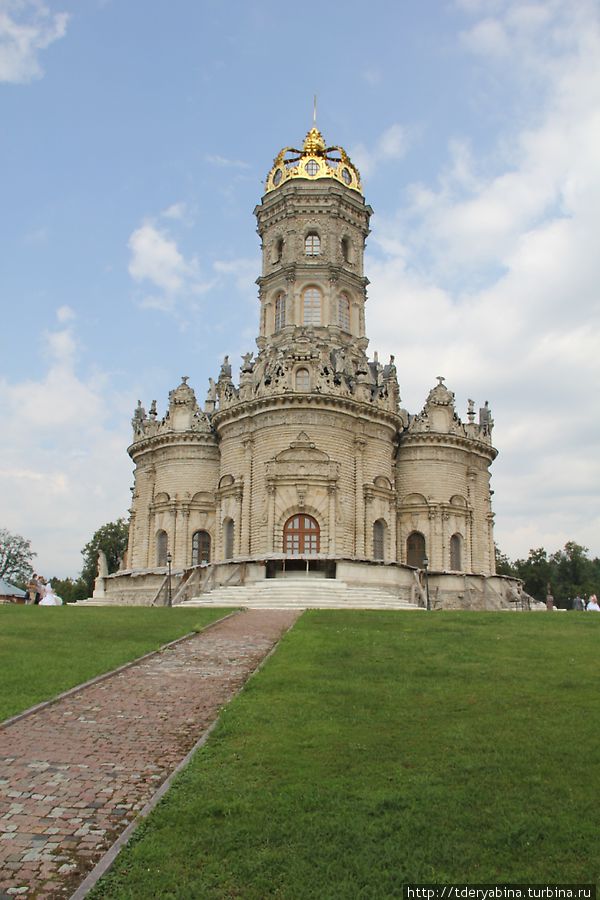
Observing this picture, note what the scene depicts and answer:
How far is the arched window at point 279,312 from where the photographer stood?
53500 mm

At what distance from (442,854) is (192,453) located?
45.2 m

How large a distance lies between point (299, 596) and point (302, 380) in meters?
15.6

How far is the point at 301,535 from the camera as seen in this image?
140 feet

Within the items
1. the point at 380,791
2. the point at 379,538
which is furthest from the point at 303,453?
the point at 380,791

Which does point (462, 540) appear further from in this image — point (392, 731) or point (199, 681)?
point (392, 731)

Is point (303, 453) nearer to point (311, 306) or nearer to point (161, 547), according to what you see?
point (161, 547)

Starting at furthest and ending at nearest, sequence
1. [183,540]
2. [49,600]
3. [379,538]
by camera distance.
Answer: [183,540] < [379,538] < [49,600]

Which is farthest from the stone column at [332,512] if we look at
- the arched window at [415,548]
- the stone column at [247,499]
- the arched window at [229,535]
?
the arched window at [415,548]

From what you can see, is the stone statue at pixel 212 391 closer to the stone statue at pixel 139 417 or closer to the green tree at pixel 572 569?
the stone statue at pixel 139 417

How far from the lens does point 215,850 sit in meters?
6.85

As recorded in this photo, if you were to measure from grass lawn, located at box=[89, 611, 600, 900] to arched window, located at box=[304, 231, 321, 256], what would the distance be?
43.3 metres

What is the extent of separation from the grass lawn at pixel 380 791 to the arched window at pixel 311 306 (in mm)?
40637

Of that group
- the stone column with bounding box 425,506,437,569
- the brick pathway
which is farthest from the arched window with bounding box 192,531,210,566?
the brick pathway

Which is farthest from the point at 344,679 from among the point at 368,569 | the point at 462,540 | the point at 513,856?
the point at 462,540
